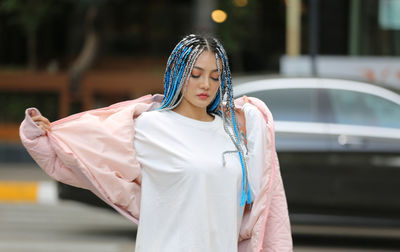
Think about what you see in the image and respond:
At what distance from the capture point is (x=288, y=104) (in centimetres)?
821

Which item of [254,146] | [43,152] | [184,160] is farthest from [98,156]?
[254,146]

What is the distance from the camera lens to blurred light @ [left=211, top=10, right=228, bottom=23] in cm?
1498

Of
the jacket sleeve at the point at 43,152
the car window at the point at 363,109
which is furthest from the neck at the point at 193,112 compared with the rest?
the car window at the point at 363,109

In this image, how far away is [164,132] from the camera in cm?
321

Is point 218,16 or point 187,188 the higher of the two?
point 218,16

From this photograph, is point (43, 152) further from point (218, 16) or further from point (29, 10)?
point (29, 10)

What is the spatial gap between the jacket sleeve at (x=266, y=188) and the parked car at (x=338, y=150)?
478 cm

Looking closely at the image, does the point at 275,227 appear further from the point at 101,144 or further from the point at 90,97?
the point at 90,97

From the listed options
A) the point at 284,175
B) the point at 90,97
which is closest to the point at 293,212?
the point at 284,175

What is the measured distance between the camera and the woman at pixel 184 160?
124 inches

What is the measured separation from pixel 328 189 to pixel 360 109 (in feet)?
2.57

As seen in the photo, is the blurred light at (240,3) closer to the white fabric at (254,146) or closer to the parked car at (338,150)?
the parked car at (338,150)

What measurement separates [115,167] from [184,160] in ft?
0.95

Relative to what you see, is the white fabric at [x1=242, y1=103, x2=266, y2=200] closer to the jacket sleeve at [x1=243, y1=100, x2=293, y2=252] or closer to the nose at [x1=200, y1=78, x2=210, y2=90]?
the jacket sleeve at [x1=243, y1=100, x2=293, y2=252]
